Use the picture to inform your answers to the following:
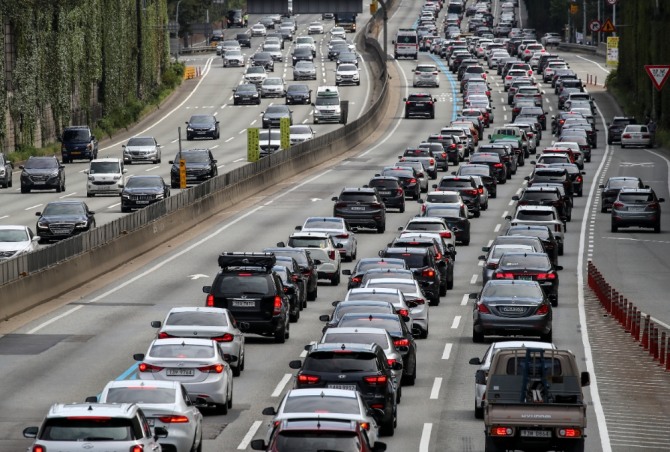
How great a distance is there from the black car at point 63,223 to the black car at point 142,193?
823cm

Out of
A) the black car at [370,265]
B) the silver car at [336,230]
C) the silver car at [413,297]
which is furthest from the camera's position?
the silver car at [336,230]

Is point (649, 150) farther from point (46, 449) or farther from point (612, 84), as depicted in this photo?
point (46, 449)

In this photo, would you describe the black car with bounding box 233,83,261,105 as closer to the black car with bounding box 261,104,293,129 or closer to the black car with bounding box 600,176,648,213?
the black car with bounding box 261,104,293,129

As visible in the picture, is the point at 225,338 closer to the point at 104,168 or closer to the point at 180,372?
the point at 180,372

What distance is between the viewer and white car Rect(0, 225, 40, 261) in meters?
46.2

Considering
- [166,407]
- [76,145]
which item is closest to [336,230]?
[166,407]

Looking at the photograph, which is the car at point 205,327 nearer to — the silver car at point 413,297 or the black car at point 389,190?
the silver car at point 413,297

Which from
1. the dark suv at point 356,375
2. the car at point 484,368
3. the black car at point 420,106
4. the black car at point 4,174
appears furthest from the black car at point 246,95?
the dark suv at point 356,375

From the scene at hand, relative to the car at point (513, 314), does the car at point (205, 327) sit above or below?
above

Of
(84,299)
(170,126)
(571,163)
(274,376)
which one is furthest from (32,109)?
(274,376)

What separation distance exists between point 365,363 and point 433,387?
5265mm

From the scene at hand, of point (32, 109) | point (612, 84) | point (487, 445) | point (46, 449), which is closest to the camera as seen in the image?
point (46, 449)

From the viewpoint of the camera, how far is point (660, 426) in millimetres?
26688

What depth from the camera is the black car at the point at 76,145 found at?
8775 cm
